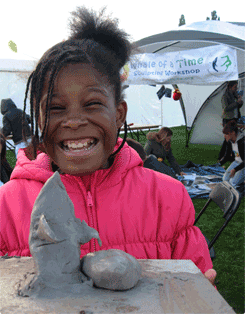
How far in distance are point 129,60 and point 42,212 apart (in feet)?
2.24

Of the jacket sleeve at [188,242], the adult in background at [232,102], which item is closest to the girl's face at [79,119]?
the jacket sleeve at [188,242]

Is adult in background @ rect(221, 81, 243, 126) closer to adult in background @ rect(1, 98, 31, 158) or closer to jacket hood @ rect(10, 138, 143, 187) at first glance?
adult in background @ rect(1, 98, 31, 158)

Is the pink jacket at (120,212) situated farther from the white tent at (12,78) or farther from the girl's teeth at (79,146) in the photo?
the white tent at (12,78)

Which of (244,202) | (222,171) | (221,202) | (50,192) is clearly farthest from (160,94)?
(50,192)

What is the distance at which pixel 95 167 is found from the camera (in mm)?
852

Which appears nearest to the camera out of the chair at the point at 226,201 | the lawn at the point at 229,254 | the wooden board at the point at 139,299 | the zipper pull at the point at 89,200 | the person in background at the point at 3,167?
the wooden board at the point at 139,299

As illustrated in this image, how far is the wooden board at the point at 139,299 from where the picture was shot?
0.49 m

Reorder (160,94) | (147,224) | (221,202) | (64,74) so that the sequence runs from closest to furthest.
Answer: (64,74) → (147,224) → (221,202) → (160,94)

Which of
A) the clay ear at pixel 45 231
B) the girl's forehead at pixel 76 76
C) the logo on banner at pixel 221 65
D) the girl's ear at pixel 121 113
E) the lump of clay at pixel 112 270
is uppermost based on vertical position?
the logo on banner at pixel 221 65

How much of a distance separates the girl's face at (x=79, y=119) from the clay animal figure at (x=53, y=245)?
0.83 feet

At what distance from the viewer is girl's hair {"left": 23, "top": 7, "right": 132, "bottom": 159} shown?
0.80 m

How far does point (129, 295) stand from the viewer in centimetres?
54

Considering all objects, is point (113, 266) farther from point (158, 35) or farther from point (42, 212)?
point (158, 35)

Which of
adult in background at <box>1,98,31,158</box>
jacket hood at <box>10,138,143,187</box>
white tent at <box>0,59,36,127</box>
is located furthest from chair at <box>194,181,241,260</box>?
white tent at <box>0,59,36,127</box>
